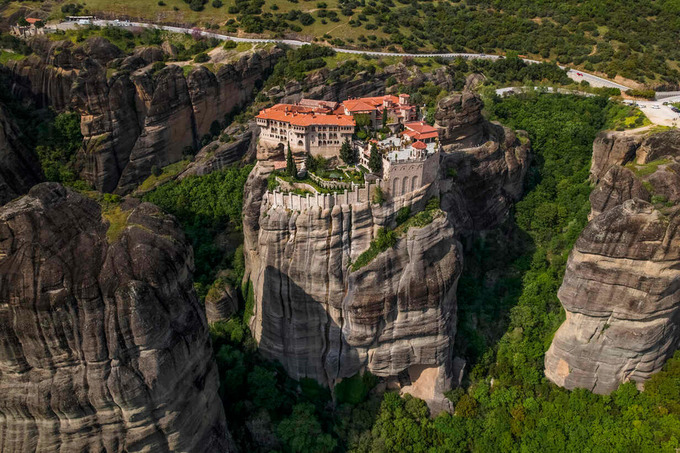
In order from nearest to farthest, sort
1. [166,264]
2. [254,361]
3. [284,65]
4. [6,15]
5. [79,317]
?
[79,317] < [166,264] < [254,361] < [284,65] < [6,15]

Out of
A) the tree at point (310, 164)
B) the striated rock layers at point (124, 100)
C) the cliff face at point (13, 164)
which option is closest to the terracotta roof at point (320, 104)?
the tree at point (310, 164)

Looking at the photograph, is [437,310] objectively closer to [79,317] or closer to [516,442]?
[516,442]

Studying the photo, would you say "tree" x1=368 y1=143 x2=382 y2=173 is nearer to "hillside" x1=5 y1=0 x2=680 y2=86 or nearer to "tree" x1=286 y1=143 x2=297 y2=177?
"tree" x1=286 y1=143 x2=297 y2=177

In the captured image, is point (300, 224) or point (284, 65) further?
point (284, 65)

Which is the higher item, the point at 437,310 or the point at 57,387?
the point at 57,387

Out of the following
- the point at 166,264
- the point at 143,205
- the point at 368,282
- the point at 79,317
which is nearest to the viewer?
the point at 79,317

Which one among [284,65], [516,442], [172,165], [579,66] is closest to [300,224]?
[516,442]
